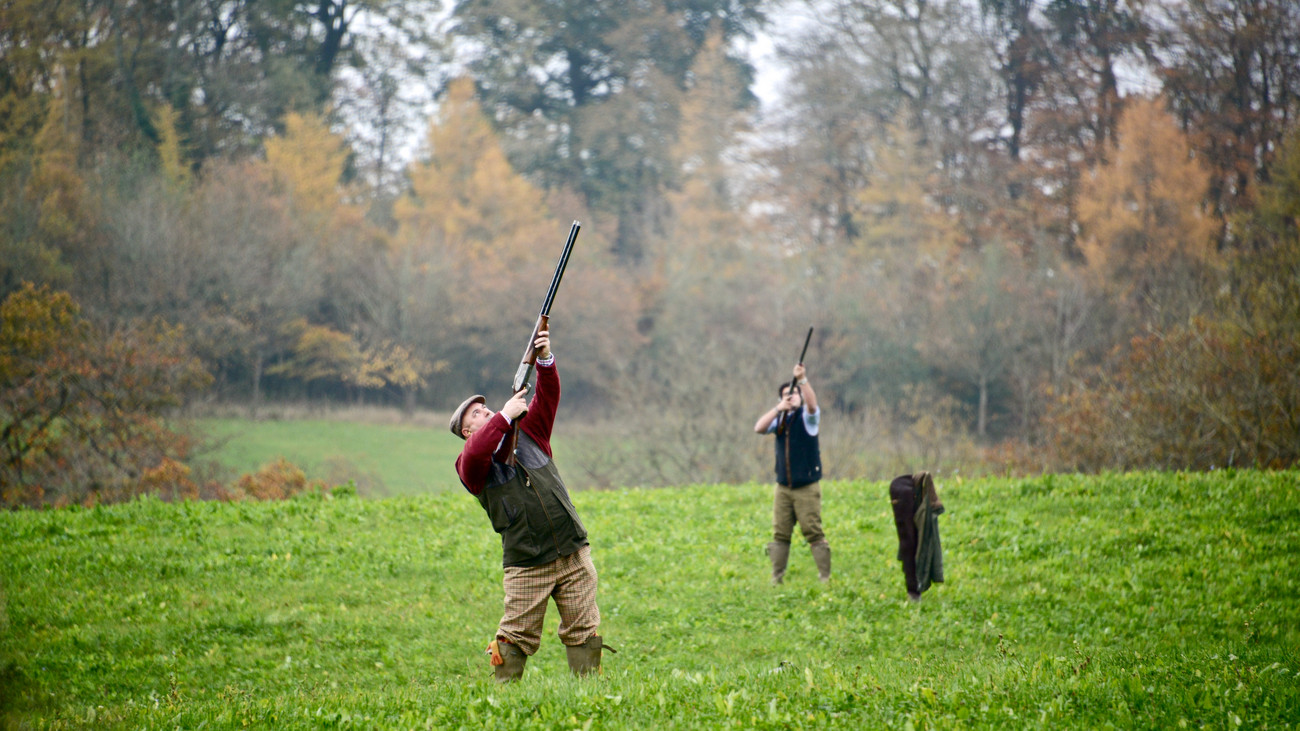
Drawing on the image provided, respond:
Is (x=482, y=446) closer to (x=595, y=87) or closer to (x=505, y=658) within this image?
(x=505, y=658)

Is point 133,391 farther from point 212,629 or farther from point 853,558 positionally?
point 853,558

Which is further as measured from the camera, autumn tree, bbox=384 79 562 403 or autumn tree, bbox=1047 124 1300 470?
autumn tree, bbox=384 79 562 403

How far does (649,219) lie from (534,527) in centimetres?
5556

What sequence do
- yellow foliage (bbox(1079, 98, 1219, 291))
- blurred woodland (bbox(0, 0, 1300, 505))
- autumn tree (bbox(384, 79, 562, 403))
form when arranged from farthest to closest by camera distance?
autumn tree (bbox(384, 79, 562, 403)) < yellow foliage (bbox(1079, 98, 1219, 291)) < blurred woodland (bbox(0, 0, 1300, 505))

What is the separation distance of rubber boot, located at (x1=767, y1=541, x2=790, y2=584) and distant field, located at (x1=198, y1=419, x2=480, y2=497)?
19673 mm

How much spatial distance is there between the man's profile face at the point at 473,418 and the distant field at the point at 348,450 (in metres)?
23.2

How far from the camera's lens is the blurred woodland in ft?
96.1

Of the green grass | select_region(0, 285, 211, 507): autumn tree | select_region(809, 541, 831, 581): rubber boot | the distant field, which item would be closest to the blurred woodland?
select_region(0, 285, 211, 507): autumn tree

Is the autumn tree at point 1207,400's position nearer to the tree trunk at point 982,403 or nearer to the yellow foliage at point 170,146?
the tree trunk at point 982,403

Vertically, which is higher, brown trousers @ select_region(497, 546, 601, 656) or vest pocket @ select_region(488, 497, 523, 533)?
vest pocket @ select_region(488, 497, 523, 533)

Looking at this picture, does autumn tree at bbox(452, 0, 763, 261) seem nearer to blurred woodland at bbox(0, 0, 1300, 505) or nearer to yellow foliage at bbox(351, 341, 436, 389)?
blurred woodland at bbox(0, 0, 1300, 505)

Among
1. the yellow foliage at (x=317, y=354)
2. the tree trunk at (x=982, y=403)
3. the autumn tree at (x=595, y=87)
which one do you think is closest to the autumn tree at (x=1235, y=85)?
the tree trunk at (x=982, y=403)

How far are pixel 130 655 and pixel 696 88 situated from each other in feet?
183

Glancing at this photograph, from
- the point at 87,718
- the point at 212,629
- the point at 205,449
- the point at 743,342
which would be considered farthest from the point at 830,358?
the point at 87,718
